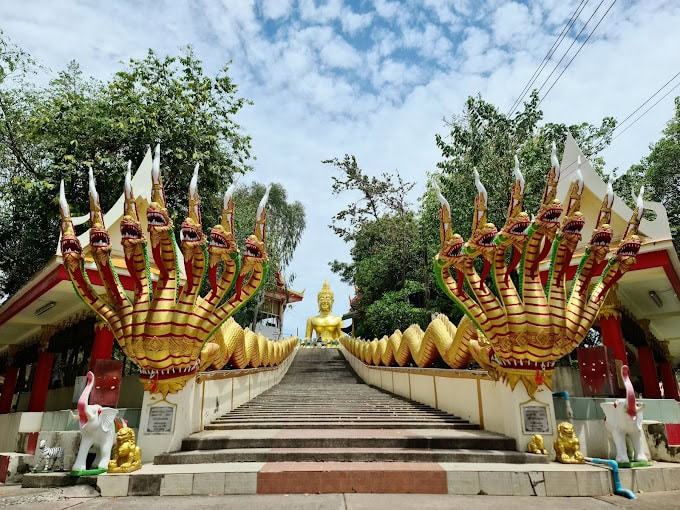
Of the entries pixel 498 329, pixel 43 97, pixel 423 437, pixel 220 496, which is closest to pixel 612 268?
pixel 498 329

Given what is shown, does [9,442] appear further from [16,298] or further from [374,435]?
[374,435]

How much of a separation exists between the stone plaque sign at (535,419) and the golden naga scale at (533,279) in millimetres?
216

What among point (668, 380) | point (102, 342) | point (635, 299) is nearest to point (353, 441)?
point (102, 342)

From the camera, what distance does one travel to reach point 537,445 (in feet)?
18.4

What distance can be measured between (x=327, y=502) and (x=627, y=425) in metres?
3.83

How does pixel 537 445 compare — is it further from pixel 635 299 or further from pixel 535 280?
pixel 635 299

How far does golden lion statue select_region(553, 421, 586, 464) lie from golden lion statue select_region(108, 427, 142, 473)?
534cm

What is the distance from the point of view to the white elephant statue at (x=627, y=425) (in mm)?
5180

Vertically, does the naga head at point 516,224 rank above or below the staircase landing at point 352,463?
above

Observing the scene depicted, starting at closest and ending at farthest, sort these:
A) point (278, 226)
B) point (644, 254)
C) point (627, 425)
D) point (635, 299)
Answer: point (627, 425), point (644, 254), point (635, 299), point (278, 226)

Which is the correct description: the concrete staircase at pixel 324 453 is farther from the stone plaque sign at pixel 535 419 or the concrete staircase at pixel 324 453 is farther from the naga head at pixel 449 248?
the naga head at pixel 449 248

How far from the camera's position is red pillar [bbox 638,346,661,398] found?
11430 millimetres

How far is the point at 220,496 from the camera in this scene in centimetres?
469

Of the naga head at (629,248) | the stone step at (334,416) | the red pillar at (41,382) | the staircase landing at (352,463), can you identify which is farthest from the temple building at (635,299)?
the red pillar at (41,382)
